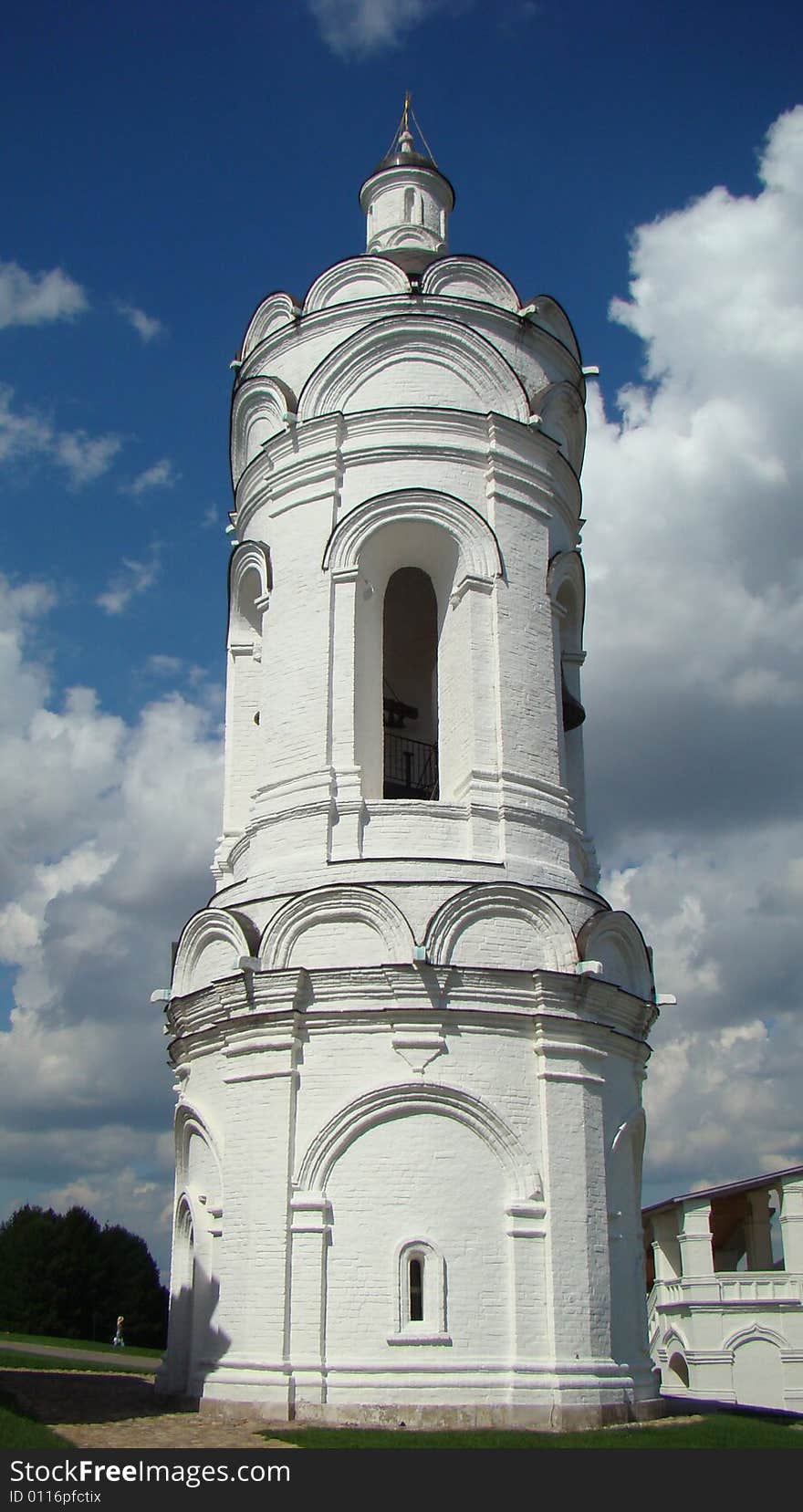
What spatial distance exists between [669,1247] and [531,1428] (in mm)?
21777

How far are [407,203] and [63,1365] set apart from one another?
63.3 ft

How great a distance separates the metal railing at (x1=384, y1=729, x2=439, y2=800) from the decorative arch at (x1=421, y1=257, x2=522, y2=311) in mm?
6030

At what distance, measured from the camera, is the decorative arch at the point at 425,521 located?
16156 millimetres

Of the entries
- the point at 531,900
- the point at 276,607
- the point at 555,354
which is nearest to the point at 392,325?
the point at 555,354

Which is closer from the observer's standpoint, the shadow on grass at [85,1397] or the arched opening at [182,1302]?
the shadow on grass at [85,1397]

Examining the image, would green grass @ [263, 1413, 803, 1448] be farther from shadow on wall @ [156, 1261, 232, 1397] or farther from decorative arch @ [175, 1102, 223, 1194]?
decorative arch @ [175, 1102, 223, 1194]

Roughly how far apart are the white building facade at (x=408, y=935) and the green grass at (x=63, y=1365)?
6359 millimetres

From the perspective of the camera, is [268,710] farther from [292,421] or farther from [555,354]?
[555,354]

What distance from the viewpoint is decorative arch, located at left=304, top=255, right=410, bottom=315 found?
17.7m

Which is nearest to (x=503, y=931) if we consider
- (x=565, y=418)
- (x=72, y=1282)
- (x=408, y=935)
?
(x=408, y=935)

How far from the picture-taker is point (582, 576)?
17.9m

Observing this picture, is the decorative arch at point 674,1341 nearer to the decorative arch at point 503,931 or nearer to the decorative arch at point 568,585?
the decorative arch at point 568,585

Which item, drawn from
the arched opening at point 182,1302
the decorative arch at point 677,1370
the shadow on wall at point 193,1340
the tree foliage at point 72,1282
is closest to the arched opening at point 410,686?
the arched opening at point 182,1302

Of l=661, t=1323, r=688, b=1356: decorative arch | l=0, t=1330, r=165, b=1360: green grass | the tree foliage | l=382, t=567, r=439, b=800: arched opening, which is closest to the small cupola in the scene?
l=382, t=567, r=439, b=800: arched opening
